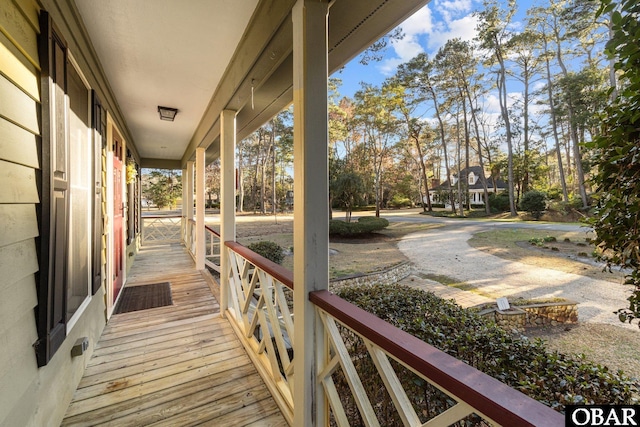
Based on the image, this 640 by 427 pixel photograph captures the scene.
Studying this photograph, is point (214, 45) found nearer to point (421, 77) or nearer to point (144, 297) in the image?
point (144, 297)

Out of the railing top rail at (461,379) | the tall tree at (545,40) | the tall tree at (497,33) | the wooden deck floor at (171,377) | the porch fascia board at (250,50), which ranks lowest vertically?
the wooden deck floor at (171,377)

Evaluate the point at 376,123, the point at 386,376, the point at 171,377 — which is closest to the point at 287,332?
the point at 171,377

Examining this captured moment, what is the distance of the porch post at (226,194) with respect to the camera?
2.95 meters

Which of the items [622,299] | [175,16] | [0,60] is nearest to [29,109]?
[0,60]

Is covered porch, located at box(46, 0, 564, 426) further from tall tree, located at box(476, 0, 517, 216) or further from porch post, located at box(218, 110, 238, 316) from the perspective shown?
tall tree, located at box(476, 0, 517, 216)

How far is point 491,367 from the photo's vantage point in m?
1.48

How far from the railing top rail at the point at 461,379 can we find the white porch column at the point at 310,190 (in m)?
0.33

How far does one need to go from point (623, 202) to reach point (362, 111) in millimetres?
10644

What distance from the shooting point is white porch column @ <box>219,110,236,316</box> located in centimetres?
295

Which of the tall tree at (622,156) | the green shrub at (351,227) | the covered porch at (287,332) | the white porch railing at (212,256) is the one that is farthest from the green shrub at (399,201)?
the tall tree at (622,156)

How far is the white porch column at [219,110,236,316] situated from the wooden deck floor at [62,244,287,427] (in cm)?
44

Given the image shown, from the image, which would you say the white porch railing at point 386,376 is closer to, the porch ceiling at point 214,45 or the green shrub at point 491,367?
the green shrub at point 491,367

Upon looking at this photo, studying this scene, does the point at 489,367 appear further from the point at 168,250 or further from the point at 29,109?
the point at 168,250

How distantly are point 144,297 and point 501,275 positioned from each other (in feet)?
19.2
